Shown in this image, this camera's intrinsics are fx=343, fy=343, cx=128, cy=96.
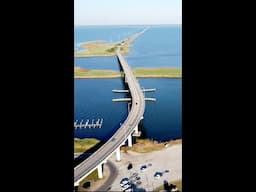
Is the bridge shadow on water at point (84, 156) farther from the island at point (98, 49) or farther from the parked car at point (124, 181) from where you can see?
the island at point (98, 49)

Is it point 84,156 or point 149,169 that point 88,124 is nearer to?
point 84,156

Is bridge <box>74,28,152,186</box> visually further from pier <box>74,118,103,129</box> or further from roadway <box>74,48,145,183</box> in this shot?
pier <box>74,118,103,129</box>
